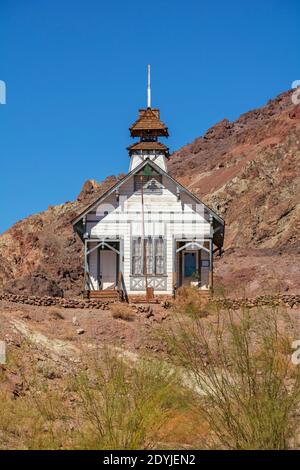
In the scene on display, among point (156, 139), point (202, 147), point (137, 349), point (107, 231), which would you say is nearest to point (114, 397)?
point (137, 349)

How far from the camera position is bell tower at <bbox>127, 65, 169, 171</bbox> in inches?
1710

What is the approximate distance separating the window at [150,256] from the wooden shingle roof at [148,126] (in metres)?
10.4

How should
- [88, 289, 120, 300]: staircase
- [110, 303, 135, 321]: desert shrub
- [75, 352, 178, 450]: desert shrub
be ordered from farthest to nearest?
[88, 289, 120, 300]: staircase → [110, 303, 135, 321]: desert shrub → [75, 352, 178, 450]: desert shrub

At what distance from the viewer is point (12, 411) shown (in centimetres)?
1602

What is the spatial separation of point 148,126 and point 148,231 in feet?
34.6

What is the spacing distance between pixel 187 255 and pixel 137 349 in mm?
11928

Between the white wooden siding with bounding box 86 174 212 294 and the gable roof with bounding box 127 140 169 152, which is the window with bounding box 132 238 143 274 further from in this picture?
the gable roof with bounding box 127 140 169 152

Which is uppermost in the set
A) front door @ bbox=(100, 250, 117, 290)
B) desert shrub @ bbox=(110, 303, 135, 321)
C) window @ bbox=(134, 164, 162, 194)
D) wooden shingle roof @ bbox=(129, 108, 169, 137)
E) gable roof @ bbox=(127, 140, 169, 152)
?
wooden shingle roof @ bbox=(129, 108, 169, 137)

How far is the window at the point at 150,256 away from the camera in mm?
34688

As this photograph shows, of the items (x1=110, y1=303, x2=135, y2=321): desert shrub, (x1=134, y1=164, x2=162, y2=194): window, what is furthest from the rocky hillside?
(x1=110, y1=303, x2=135, y2=321): desert shrub

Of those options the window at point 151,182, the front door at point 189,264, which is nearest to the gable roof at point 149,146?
the window at point 151,182

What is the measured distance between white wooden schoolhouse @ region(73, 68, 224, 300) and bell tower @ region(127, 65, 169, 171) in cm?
846

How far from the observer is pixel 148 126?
1713 inches

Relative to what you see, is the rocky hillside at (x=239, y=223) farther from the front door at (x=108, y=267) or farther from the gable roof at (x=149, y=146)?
the gable roof at (x=149, y=146)
